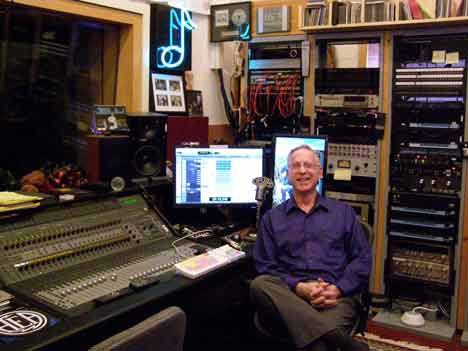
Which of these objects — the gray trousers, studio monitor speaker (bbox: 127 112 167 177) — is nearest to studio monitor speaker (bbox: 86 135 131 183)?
studio monitor speaker (bbox: 127 112 167 177)

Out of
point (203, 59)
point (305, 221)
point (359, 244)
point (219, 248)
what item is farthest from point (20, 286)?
point (203, 59)

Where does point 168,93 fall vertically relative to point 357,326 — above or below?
above

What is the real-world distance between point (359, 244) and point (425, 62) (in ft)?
5.35

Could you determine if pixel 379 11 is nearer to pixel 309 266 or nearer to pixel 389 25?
pixel 389 25

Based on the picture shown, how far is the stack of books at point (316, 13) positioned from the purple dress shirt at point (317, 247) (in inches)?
63.3

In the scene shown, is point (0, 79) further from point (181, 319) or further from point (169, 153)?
point (181, 319)

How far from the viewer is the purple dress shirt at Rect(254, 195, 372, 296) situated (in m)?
2.50

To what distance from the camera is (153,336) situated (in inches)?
51.1

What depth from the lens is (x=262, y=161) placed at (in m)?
3.03

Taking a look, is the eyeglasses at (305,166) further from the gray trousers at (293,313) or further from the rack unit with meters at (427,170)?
the rack unit with meters at (427,170)

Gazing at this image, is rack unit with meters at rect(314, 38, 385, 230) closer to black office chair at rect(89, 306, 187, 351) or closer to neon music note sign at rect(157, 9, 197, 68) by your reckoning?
neon music note sign at rect(157, 9, 197, 68)

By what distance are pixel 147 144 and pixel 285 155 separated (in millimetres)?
764

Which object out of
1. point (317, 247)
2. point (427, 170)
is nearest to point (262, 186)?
point (317, 247)

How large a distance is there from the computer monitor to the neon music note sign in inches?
46.2
